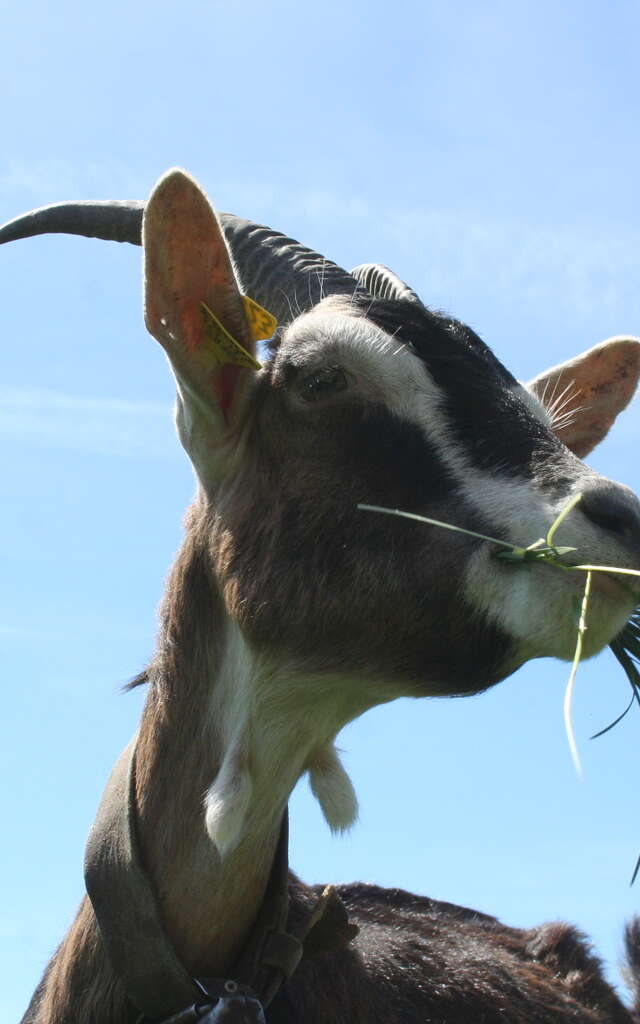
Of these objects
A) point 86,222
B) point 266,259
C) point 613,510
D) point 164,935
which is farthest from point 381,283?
point 164,935

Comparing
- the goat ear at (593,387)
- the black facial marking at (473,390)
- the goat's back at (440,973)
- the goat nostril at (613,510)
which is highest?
the goat ear at (593,387)

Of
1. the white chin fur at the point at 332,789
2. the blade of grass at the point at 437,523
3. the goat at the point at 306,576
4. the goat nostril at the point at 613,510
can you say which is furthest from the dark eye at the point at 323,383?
the white chin fur at the point at 332,789

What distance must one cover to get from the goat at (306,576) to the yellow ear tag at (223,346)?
0.03 feet

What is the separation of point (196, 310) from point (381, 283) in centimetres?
113

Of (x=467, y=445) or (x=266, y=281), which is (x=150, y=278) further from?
(x=467, y=445)

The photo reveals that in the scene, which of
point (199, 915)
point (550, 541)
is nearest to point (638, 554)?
point (550, 541)

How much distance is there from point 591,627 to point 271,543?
1.17 m

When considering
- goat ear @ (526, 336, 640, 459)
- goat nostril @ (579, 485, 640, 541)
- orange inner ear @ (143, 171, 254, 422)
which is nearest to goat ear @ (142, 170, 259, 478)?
orange inner ear @ (143, 171, 254, 422)

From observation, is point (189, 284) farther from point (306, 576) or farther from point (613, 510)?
point (613, 510)

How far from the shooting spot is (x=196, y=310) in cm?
450

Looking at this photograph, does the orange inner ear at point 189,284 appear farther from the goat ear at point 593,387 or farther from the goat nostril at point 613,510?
the goat ear at point 593,387

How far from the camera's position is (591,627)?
3725 millimetres

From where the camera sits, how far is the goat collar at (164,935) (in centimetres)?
404

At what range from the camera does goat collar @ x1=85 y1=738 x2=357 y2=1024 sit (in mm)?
4035
